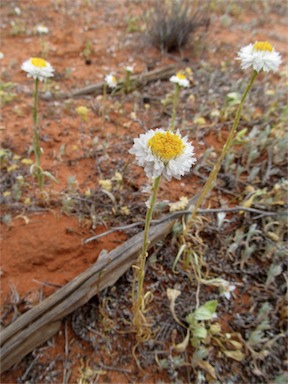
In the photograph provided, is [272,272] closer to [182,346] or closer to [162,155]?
[182,346]

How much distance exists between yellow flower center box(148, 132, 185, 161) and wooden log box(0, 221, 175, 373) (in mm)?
916

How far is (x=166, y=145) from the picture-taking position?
1079 millimetres

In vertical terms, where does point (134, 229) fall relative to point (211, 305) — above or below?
above

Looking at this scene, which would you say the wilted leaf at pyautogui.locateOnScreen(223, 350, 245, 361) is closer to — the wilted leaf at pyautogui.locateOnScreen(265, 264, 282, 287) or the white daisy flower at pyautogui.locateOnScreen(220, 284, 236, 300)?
the white daisy flower at pyautogui.locateOnScreen(220, 284, 236, 300)

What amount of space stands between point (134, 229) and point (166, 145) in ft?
3.65

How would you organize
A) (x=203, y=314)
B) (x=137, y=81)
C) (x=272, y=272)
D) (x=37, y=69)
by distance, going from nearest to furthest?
1. (x=203, y=314)
2. (x=272, y=272)
3. (x=37, y=69)
4. (x=137, y=81)

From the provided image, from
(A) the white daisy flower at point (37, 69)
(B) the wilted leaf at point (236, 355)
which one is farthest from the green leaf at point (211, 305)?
(A) the white daisy flower at point (37, 69)

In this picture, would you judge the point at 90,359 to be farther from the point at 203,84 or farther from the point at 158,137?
the point at 203,84

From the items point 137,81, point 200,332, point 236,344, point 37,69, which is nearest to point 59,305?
point 200,332

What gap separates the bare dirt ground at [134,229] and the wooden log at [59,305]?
3.2 inches

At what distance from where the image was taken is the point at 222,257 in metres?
2.07

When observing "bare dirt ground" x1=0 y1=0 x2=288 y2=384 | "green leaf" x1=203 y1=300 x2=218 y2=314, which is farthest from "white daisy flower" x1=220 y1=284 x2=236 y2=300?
"green leaf" x1=203 y1=300 x2=218 y2=314

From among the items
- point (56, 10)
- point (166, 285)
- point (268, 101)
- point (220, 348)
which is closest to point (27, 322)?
point (166, 285)

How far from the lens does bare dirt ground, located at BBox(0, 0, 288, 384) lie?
1.67m
